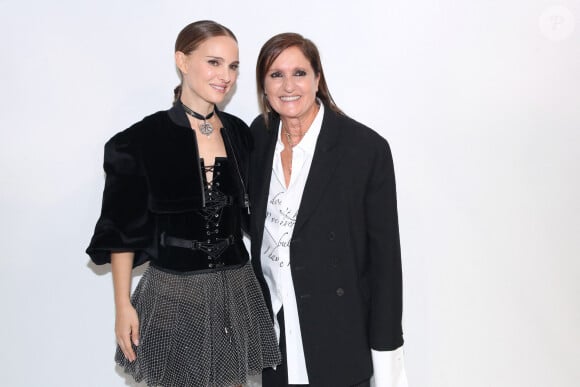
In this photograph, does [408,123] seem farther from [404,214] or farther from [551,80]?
[551,80]

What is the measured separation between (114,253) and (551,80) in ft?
5.94

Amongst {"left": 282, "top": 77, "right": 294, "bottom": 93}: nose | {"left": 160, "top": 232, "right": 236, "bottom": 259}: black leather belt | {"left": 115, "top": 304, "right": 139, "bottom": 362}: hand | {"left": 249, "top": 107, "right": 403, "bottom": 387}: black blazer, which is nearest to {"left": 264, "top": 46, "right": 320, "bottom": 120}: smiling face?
{"left": 282, "top": 77, "right": 294, "bottom": 93}: nose

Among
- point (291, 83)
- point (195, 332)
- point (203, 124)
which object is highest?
point (291, 83)

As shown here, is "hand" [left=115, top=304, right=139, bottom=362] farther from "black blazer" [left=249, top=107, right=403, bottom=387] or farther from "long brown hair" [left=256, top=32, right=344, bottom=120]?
"long brown hair" [left=256, top=32, right=344, bottom=120]

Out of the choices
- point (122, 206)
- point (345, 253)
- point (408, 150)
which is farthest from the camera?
point (408, 150)

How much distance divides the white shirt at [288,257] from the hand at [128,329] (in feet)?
1.45

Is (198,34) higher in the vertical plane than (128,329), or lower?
higher

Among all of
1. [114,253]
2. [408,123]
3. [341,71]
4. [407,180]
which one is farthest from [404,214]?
[114,253]

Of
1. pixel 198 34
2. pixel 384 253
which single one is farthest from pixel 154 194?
pixel 384 253

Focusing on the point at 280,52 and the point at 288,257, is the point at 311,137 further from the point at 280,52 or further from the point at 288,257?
the point at 288,257

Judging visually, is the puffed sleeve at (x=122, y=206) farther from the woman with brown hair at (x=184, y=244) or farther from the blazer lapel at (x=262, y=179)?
the blazer lapel at (x=262, y=179)

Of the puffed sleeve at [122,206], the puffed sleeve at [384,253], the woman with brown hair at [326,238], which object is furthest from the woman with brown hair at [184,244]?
the puffed sleeve at [384,253]

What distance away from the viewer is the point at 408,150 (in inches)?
95.4

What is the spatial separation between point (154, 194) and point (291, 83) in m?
0.54
